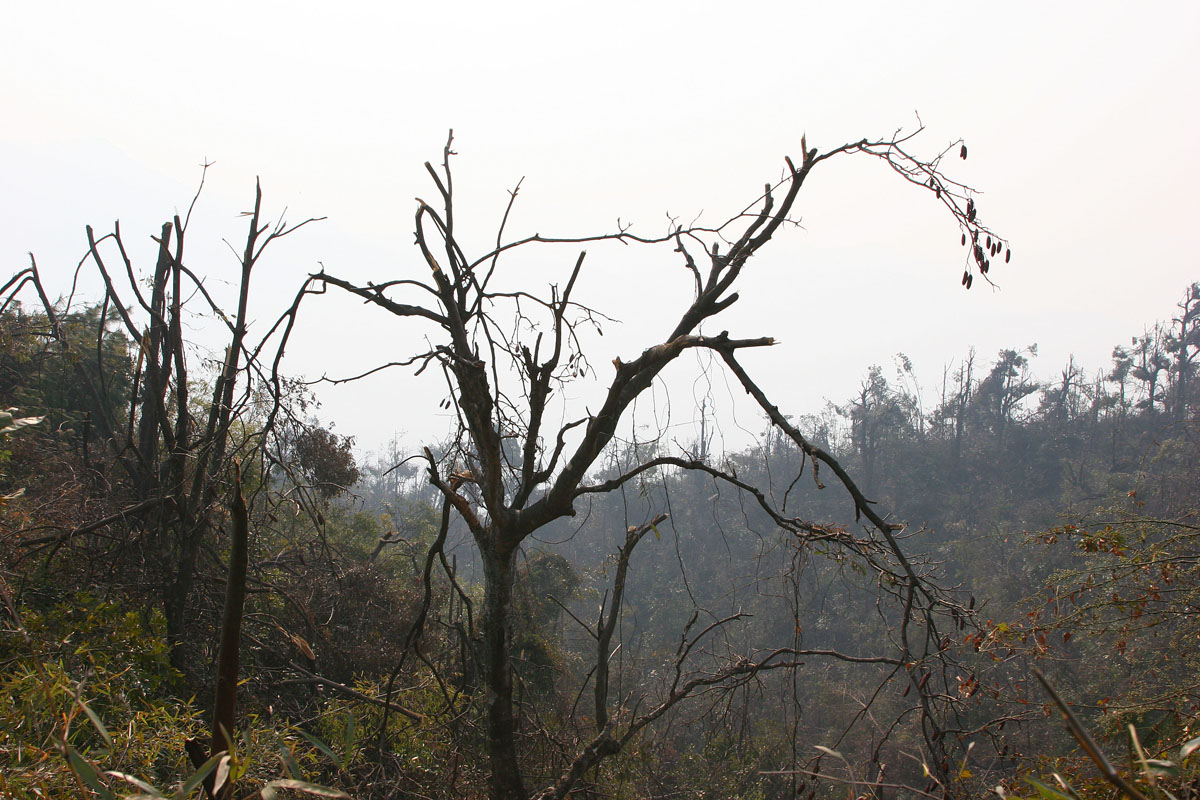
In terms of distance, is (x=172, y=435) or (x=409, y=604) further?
(x=409, y=604)

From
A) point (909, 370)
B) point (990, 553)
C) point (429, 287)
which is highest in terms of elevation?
point (909, 370)

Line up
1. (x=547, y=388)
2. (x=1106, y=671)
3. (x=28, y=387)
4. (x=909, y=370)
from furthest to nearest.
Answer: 1. (x=909, y=370)
2. (x=1106, y=671)
3. (x=28, y=387)
4. (x=547, y=388)

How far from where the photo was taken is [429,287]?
9.95 ft

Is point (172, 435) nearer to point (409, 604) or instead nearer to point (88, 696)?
point (88, 696)

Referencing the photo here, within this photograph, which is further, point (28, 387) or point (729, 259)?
point (28, 387)

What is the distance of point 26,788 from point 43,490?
198 inches

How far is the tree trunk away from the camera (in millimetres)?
3090

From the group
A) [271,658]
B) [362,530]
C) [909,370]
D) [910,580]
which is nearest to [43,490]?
[271,658]

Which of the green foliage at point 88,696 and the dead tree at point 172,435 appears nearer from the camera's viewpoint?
the green foliage at point 88,696

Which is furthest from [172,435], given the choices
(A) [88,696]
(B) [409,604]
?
(B) [409,604]

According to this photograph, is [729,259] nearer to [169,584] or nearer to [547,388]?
[547,388]

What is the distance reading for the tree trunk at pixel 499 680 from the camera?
309 centimetres

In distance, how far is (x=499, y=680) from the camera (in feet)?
10.2

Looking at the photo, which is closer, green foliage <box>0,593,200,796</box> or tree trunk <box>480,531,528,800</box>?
green foliage <box>0,593,200,796</box>
